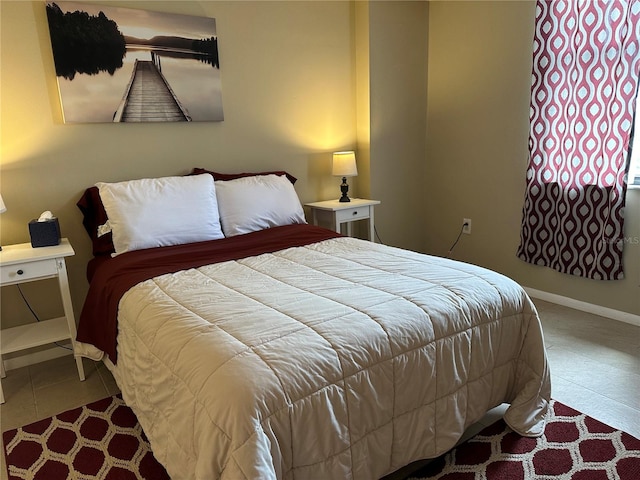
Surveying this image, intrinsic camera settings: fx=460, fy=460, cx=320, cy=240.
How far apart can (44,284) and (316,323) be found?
77.9 inches

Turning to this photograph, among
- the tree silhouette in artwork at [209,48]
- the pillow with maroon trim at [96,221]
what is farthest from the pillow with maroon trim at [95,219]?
the tree silhouette in artwork at [209,48]

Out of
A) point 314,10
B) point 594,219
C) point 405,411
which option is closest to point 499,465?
point 405,411

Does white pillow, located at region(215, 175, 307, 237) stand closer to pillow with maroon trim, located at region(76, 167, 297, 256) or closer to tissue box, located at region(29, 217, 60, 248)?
pillow with maroon trim, located at region(76, 167, 297, 256)

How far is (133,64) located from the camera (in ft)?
9.21

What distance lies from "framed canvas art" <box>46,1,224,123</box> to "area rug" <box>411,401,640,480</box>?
250 centimetres

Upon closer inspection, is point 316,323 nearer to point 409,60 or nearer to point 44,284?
point 44,284

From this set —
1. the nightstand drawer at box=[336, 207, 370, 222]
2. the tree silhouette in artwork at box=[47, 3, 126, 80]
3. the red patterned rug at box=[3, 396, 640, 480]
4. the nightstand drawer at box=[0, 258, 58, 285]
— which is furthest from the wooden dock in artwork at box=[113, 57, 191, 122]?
the red patterned rug at box=[3, 396, 640, 480]

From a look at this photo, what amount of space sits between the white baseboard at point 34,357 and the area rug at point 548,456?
2.22 meters

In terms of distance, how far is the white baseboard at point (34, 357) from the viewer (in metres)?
2.65

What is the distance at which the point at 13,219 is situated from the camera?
258 centimetres

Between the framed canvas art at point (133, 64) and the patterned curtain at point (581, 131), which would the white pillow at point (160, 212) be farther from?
the patterned curtain at point (581, 131)

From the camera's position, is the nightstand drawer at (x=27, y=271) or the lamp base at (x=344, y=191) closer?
the nightstand drawer at (x=27, y=271)

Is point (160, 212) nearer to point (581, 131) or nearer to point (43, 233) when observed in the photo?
point (43, 233)

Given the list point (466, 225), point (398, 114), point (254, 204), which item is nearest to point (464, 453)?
point (254, 204)
